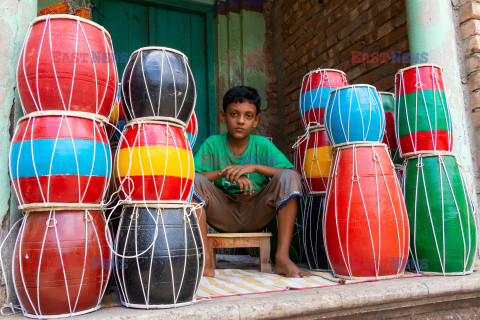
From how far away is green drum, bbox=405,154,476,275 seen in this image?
2166 mm

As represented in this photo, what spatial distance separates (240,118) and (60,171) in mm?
1588

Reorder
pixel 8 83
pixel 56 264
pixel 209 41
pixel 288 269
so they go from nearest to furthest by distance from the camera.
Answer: pixel 56 264, pixel 8 83, pixel 288 269, pixel 209 41

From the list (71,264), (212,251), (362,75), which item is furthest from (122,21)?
(71,264)

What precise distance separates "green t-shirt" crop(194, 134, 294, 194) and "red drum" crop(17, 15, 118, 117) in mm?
1300

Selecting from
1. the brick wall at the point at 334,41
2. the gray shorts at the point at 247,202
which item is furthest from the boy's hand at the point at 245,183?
the brick wall at the point at 334,41

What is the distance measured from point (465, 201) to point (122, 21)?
3574 mm

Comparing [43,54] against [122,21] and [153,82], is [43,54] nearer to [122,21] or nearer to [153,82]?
[153,82]

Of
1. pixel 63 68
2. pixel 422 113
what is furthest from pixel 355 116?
pixel 63 68

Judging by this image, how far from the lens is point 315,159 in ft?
8.61

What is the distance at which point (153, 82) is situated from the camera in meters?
1.78

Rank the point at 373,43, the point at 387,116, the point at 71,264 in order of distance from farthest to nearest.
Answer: the point at 373,43, the point at 387,116, the point at 71,264

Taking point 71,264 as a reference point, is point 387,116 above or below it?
above

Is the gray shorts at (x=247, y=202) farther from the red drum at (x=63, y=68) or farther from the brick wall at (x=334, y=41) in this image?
the brick wall at (x=334, y=41)

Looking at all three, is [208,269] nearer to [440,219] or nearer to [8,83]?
[440,219]
